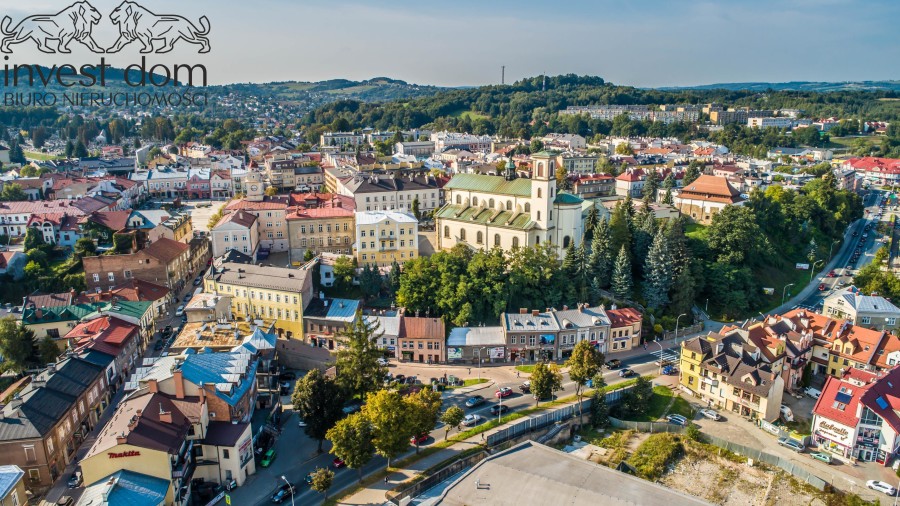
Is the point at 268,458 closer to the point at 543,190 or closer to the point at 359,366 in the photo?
the point at 359,366

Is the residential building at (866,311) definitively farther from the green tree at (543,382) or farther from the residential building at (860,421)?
the green tree at (543,382)

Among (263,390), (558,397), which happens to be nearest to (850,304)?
(558,397)

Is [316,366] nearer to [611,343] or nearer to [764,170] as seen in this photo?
[611,343]

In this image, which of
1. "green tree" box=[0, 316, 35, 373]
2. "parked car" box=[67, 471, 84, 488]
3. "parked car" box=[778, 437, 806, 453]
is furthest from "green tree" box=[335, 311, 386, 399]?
"parked car" box=[778, 437, 806, 453]

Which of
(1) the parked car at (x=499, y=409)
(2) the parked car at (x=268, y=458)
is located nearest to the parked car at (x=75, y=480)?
(2) the parked car at (x=268, y=458)

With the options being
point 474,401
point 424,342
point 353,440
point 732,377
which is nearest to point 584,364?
point 474,401
